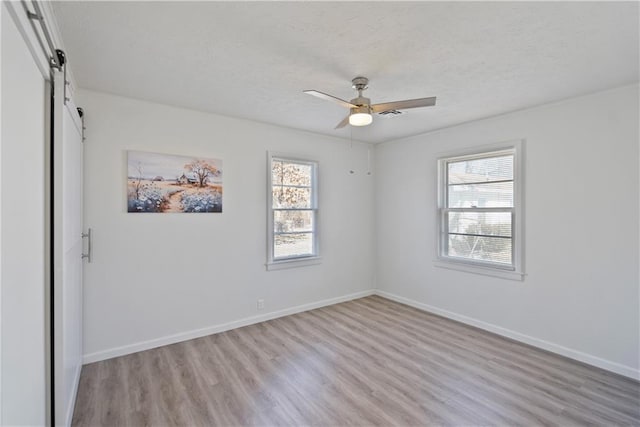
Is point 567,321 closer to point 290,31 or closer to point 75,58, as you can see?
point 290,31

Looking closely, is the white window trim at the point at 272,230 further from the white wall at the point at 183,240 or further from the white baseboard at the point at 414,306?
the white baseboard at the point at 414,306

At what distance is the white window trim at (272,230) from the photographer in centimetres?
406

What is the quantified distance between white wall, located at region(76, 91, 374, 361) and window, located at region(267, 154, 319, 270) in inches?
4.7

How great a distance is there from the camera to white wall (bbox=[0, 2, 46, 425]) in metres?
1.15

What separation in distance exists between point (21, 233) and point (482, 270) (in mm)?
4142

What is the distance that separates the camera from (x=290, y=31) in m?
1.94

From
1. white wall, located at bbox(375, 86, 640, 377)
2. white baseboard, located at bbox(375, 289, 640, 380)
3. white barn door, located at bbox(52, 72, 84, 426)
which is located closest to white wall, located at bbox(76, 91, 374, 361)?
white barn door, located at bbox(52, 72, 84, 426)

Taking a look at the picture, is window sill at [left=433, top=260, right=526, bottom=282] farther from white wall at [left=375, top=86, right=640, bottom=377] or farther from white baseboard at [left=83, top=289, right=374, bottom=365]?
white baseboard at [left=83, top=289, right=374, bottom=365]

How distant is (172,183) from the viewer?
3338mm

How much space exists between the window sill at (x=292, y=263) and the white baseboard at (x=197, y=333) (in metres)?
0.58

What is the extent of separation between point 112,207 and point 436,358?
348 centimetres

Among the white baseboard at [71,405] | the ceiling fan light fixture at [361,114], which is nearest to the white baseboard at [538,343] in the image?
the ceiling fan light fixture at [361,114]

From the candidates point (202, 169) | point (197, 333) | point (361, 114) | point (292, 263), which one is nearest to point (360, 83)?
point (361, 114)

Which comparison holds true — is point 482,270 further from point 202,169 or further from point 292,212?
point 202,169
